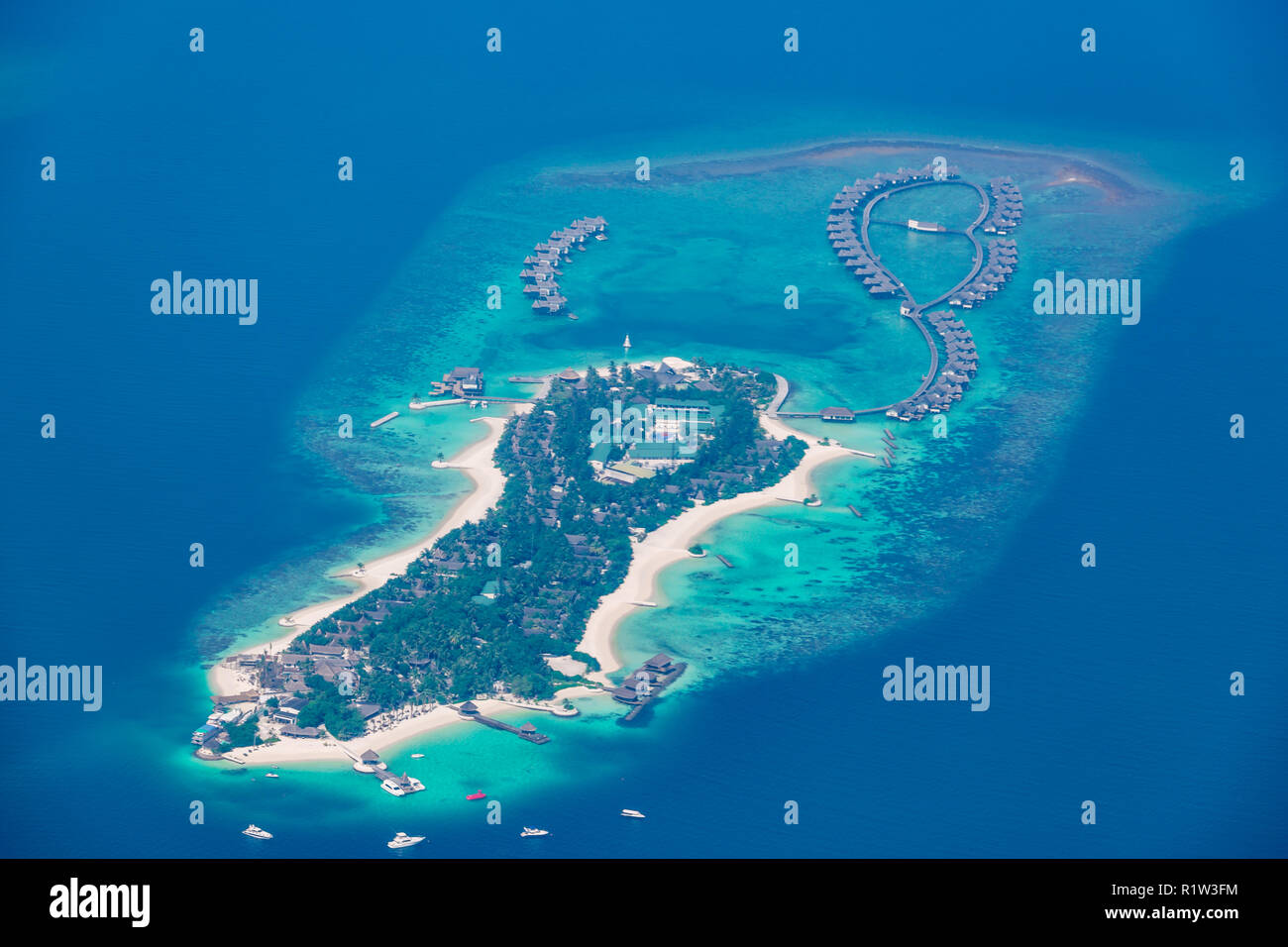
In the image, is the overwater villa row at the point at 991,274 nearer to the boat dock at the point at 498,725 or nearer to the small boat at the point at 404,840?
the boat dock at the point at 498,725

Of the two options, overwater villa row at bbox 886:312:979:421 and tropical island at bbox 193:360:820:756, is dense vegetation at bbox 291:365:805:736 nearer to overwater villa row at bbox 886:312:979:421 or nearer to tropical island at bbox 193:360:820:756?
tropical island at bbox 193:360:820:756

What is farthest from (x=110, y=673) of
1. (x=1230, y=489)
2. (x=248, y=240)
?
(x=1230, y=489)

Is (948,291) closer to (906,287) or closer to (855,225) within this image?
(906,287)

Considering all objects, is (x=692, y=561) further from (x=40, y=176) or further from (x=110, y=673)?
(x=40, y=176)

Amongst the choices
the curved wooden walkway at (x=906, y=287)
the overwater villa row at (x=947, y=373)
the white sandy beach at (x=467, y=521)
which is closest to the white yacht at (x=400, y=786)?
the white sandy beach at (x=467, y=521)

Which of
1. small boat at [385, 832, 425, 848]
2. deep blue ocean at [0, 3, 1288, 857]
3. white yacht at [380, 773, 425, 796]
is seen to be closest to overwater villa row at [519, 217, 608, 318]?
deep blue ocean at [0, 3, 1288, 857]

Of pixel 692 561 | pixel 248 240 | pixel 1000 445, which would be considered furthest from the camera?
pixel 248 240

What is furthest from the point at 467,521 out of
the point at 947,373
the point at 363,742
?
the point at 947,373
